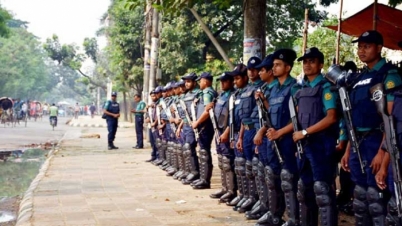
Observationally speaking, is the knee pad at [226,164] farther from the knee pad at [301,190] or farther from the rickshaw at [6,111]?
the rickshaw at [6,111]

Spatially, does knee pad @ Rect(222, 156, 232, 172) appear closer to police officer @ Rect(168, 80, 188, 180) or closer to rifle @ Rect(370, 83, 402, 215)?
police officer @ Rect(168, 80, 188, 180)

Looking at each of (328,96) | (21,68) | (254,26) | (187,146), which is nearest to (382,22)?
(254,26)

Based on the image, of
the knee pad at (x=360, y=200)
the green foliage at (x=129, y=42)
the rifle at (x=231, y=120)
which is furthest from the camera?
the green foliage at (x=129, y=42)

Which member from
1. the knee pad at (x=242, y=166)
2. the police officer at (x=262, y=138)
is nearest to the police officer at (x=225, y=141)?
the knee pad at (x=242, y=166)

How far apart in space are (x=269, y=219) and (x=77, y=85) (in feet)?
→ 327

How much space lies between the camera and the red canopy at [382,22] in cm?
901

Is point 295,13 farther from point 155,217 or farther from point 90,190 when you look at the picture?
point 155,217

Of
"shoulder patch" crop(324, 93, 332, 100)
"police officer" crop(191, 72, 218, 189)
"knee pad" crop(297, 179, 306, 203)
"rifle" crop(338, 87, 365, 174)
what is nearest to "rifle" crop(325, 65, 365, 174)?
"rifle" crop(338, 87, 365, 174)

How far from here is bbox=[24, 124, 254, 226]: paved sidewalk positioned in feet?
21.5

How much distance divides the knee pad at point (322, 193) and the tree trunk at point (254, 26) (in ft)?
10.6

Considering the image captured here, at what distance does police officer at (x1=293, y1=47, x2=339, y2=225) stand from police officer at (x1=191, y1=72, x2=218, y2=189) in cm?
305

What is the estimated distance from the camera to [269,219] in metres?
5.89

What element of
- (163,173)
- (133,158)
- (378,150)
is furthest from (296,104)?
(133,158)

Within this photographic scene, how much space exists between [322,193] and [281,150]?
0.81 metres
